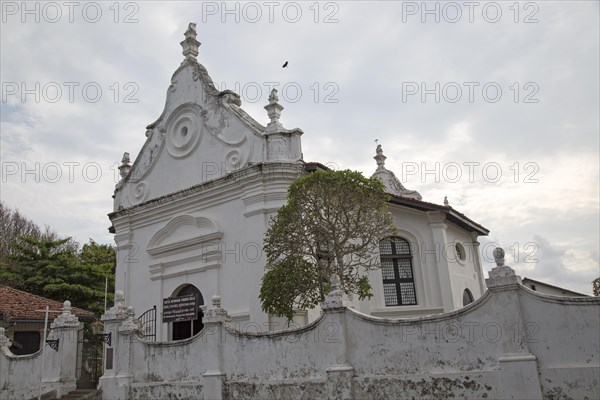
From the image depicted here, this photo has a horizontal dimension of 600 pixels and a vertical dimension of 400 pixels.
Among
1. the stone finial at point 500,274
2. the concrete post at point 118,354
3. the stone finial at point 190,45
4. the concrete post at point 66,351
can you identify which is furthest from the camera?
the stone finial at point 190,45

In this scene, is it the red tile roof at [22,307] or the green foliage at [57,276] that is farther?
the green foliage at [57,276]

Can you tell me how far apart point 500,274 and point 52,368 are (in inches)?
467

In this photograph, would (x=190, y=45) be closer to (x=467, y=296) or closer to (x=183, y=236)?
(x=183, y=236)

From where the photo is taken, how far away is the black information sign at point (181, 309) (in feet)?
48.5

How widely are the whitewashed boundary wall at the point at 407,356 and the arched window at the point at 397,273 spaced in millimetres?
7187

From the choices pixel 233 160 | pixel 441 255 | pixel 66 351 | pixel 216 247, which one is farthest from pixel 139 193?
pixel 441 255

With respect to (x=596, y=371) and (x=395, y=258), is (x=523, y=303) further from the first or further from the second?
(x=395, y=258)

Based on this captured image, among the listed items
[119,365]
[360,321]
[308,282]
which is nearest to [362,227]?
[308,282]

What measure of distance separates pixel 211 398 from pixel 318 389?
261 cm

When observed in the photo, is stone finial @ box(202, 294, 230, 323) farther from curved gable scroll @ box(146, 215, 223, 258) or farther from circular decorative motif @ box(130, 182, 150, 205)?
circular decorative motif @ box(130, 182, 150, 205)

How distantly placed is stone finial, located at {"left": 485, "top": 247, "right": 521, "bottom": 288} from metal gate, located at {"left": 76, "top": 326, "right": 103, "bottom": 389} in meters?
11.5

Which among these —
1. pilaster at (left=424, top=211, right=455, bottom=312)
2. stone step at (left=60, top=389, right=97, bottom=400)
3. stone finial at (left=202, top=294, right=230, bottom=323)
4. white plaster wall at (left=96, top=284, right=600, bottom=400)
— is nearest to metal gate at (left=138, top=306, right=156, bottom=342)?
stone step at (left=60, top=389, right=97, bottom=400)

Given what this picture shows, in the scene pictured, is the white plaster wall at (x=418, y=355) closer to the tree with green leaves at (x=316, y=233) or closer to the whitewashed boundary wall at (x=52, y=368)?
the tree with green leaves at (x=316, y=233)

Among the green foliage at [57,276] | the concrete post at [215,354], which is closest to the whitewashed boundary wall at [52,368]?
the concrete post at [215,354]
